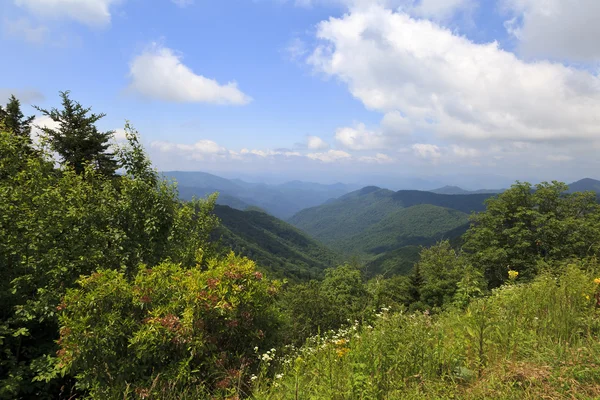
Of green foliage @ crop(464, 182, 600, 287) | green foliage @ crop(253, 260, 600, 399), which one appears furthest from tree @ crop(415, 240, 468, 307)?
green foliage @ crop(253, 260, 600, 399)

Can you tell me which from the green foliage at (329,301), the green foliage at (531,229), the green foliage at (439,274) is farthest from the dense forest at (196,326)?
the green foliage at (439,274)

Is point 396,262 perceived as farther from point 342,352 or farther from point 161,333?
point 161,333

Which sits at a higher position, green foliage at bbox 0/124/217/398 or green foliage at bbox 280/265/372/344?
green foliage at bbox 0/124/217/398

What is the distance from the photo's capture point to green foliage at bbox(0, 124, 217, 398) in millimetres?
5930

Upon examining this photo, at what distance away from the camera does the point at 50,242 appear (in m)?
6.93

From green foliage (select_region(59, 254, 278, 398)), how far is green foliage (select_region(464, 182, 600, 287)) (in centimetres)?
2913

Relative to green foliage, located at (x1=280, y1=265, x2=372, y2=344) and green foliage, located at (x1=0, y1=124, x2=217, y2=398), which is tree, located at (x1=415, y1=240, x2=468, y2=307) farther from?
green foliage, located at (x1=0, y1=124, x2=217, y2=398)

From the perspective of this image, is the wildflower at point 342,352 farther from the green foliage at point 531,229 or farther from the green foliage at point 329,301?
the green foliage at point 531,229

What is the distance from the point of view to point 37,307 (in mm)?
5867

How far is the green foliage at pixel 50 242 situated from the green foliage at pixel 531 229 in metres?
29.4

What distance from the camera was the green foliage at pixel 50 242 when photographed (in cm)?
593

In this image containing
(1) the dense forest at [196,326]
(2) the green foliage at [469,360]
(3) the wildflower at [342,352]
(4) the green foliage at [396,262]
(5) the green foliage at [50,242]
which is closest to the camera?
(2) the green foliage at [469,360]

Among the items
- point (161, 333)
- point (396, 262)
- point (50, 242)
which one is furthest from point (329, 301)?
point (396, 262)

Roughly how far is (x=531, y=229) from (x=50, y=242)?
3673 cm
